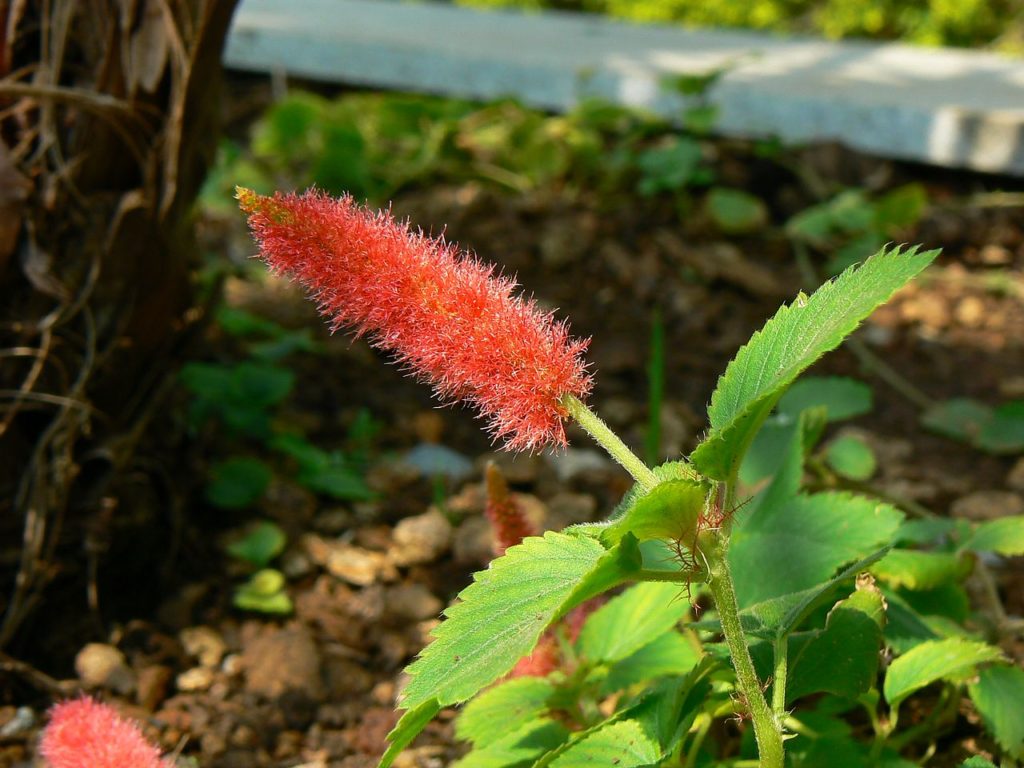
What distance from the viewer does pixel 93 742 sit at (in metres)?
1.12

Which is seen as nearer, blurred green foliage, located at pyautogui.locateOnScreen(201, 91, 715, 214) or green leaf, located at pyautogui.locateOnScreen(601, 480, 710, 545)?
green leaf, located at pyautogui.locateOnScreen(601, 480, 710, 545)

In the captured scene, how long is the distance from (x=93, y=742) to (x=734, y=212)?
91.3 inches

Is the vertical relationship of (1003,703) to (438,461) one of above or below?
above

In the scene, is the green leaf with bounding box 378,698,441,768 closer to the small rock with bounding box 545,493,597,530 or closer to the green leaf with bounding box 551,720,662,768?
the green leaf with bounding box 551,720,662,768

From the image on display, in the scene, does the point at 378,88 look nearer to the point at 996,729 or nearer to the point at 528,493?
the point at 528,493

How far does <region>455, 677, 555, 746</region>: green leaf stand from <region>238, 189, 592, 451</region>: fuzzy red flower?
43cm

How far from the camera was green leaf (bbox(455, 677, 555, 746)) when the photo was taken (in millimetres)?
1222

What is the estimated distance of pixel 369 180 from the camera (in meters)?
3.22

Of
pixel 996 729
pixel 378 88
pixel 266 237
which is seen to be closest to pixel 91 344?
pixel 266 237

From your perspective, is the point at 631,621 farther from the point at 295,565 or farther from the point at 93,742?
the point at 295,565

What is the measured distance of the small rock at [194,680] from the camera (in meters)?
1.67

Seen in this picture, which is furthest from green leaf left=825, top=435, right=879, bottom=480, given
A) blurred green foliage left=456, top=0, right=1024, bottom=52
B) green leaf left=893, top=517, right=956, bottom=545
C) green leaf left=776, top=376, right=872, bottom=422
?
blurred green foliage left=456, top=0, right=1024, bottom=52

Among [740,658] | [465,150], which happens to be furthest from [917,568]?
[465,150]

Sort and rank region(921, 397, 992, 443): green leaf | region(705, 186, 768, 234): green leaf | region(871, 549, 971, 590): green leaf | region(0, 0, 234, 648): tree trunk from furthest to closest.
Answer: region(705, 186, 768, 234): green leaf, region(921, 397, 992, 443): green leaf, region(0, 0, 234, 648): tree trunk, region(871, 549, 971, 590): green leaf
